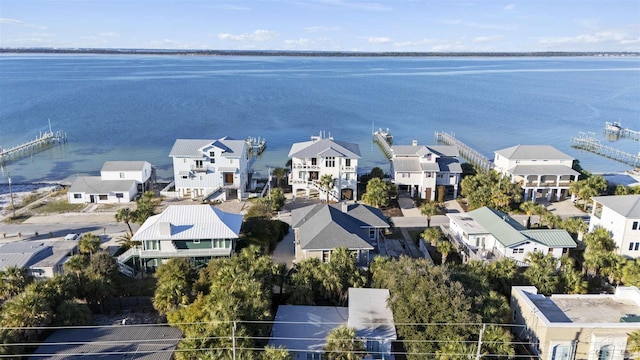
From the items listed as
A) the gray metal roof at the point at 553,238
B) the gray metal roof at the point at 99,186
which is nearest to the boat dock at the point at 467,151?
the gray metal roof at the point at 553,238

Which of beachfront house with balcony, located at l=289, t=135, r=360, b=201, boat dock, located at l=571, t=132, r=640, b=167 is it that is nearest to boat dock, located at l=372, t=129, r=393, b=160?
beachfront house with balcony, located at l=289, t=135, r=360, b=201

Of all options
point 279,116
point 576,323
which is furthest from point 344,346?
point 279,116

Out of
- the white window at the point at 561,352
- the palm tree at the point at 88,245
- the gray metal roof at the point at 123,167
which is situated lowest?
the white window at the point at 561,352

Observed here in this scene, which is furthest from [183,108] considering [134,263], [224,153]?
[134,263]

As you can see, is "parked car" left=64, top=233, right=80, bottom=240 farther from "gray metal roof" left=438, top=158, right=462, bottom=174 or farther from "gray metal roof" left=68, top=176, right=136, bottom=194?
"gray metal roof" left=438, top=158, right=462, bottom=174

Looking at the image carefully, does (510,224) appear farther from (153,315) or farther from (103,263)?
(103,263)

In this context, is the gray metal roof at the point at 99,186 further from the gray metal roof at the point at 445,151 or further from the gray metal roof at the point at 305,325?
the gray metal roof at the point at 445,151
